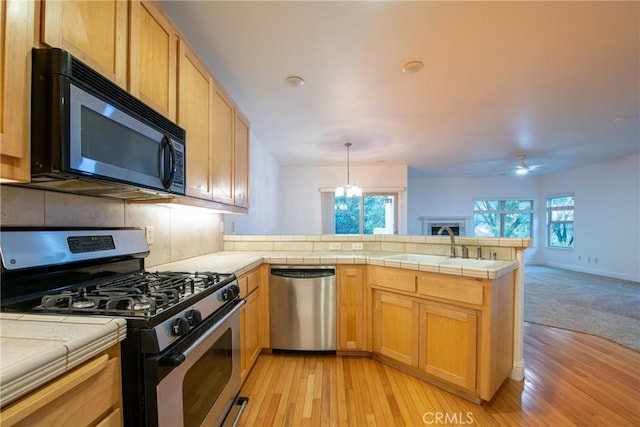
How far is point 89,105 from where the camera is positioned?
0.95 m

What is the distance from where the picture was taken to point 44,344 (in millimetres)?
667

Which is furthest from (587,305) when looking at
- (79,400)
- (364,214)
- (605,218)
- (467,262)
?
(79,400)

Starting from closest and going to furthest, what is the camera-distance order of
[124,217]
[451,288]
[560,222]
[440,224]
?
[124,217], [451,288], [560,222], [440,224]

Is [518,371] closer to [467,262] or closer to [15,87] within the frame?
[467,262]

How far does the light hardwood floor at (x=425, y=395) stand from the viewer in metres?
1.70

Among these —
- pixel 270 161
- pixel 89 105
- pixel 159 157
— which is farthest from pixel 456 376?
pixel 270 161

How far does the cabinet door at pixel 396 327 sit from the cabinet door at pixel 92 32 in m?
2.15

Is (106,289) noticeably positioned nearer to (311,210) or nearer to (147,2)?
(147,2)

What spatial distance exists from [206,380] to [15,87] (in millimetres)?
1267

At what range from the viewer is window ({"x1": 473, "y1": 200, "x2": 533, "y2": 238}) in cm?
802

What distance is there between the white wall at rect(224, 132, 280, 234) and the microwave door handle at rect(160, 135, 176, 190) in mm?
1632
